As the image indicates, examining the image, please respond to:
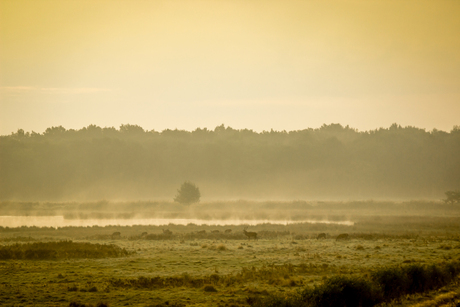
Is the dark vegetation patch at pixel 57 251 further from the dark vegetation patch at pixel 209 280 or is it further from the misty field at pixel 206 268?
the dark vegetation patch at pixel 209 280

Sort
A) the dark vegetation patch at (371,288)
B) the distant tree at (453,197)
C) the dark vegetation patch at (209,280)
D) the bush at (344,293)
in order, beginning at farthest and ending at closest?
1. the distant tree at (453,197)
2. the dark vegetation patch at (209,280)
3. the bush at (344,293)
4. the dark vegetation patch at (371,288)

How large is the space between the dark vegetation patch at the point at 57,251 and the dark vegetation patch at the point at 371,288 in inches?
816

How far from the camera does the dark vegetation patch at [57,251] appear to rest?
3653cm

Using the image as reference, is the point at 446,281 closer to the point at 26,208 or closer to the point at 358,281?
the point at 358,281

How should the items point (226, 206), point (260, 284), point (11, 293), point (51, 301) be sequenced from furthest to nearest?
point (226, 206) → point (260, 284) → point (11, 293) → point (51, 301)

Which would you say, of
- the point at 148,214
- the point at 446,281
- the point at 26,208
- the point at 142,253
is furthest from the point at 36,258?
the point at 26,208

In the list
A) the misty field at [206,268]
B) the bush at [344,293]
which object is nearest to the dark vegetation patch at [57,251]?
the misty field at [206,268]

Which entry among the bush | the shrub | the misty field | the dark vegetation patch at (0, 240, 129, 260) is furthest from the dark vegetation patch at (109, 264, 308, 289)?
the dark vegetation patch at (0, 240, 129, 260)

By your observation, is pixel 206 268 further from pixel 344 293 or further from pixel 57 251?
pixel 57 251

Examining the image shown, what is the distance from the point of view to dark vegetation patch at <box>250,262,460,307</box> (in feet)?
68.3

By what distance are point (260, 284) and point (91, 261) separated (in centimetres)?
1591

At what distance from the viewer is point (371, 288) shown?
22859 mm

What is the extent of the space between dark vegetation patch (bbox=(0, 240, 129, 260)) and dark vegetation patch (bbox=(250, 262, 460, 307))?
68.0 ft

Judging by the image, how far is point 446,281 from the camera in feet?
87.7
